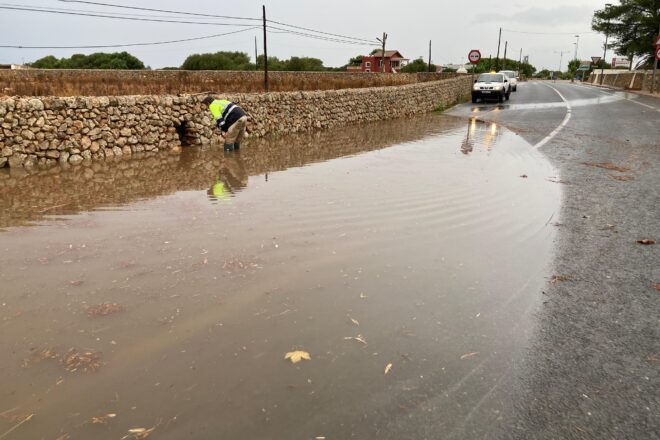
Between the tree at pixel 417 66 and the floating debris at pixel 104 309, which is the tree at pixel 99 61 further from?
the floating debris at pixel 104 309

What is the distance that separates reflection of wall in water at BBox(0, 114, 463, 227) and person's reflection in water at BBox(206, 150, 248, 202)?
0.36 ft

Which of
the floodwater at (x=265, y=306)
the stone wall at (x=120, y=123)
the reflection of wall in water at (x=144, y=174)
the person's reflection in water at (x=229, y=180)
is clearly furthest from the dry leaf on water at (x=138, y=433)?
the stone wall at (x=120, y=123)

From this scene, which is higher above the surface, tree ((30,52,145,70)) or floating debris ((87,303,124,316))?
tree ((30,52,145,70))

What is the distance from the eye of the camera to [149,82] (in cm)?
1955

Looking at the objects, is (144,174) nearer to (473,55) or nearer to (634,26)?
(473,55)

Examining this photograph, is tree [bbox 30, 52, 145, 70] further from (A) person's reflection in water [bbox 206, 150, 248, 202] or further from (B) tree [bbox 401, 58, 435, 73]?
(A) person's reflection in water [bbox 206, 150, 248, 202]

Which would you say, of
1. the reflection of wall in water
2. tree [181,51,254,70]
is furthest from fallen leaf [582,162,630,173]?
tree [181,51,254,70]

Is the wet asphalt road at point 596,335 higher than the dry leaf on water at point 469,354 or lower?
higher

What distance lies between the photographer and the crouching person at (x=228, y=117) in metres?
11.6

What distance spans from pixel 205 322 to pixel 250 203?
11.9 feet

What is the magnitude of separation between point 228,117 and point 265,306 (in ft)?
29.1

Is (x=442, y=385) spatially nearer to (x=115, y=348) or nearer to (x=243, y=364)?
(x=243, y=364)

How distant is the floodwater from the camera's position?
2584 millimetres

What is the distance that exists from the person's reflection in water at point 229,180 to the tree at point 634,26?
141 feet
